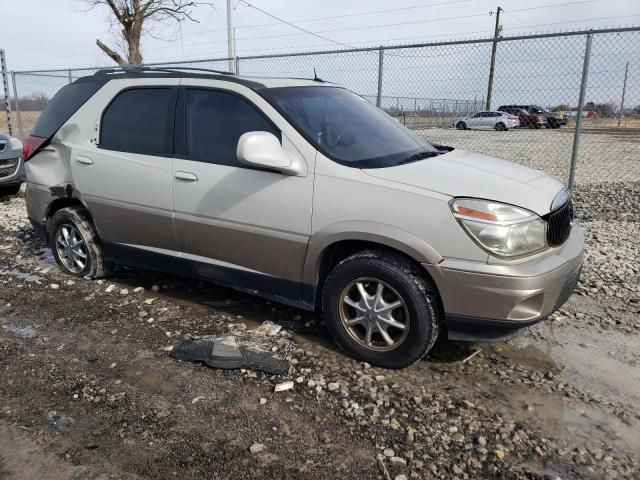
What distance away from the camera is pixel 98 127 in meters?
4.62

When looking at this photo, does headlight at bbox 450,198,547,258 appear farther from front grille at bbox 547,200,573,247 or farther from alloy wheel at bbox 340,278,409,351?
alloy wheel at bbox 340,278,409,351

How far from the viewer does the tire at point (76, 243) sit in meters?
4.93

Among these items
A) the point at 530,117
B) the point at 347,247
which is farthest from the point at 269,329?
the point at 530,117

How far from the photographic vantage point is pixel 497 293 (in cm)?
302

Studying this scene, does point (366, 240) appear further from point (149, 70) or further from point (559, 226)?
point (149, 70)

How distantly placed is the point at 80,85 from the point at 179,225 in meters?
1.84

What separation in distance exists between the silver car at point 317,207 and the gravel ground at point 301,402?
0.35m

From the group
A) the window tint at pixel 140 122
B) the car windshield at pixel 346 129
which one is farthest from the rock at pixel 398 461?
the window tint at pixel 140 122

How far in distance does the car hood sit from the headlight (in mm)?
54

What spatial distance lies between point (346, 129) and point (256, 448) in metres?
2.27

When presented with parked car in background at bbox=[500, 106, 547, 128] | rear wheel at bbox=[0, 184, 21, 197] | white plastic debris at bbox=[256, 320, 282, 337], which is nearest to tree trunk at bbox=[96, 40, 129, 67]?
rear wheel at bbox=[0, 184, 21, 197]

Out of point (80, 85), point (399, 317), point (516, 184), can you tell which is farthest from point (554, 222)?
point (80, 85)

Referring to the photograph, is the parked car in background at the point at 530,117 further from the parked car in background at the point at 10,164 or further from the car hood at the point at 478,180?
the parked car in background at the point at 10,164

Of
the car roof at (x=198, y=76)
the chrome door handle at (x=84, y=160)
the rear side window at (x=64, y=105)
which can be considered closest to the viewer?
the car roof at (x=198, y=76)
